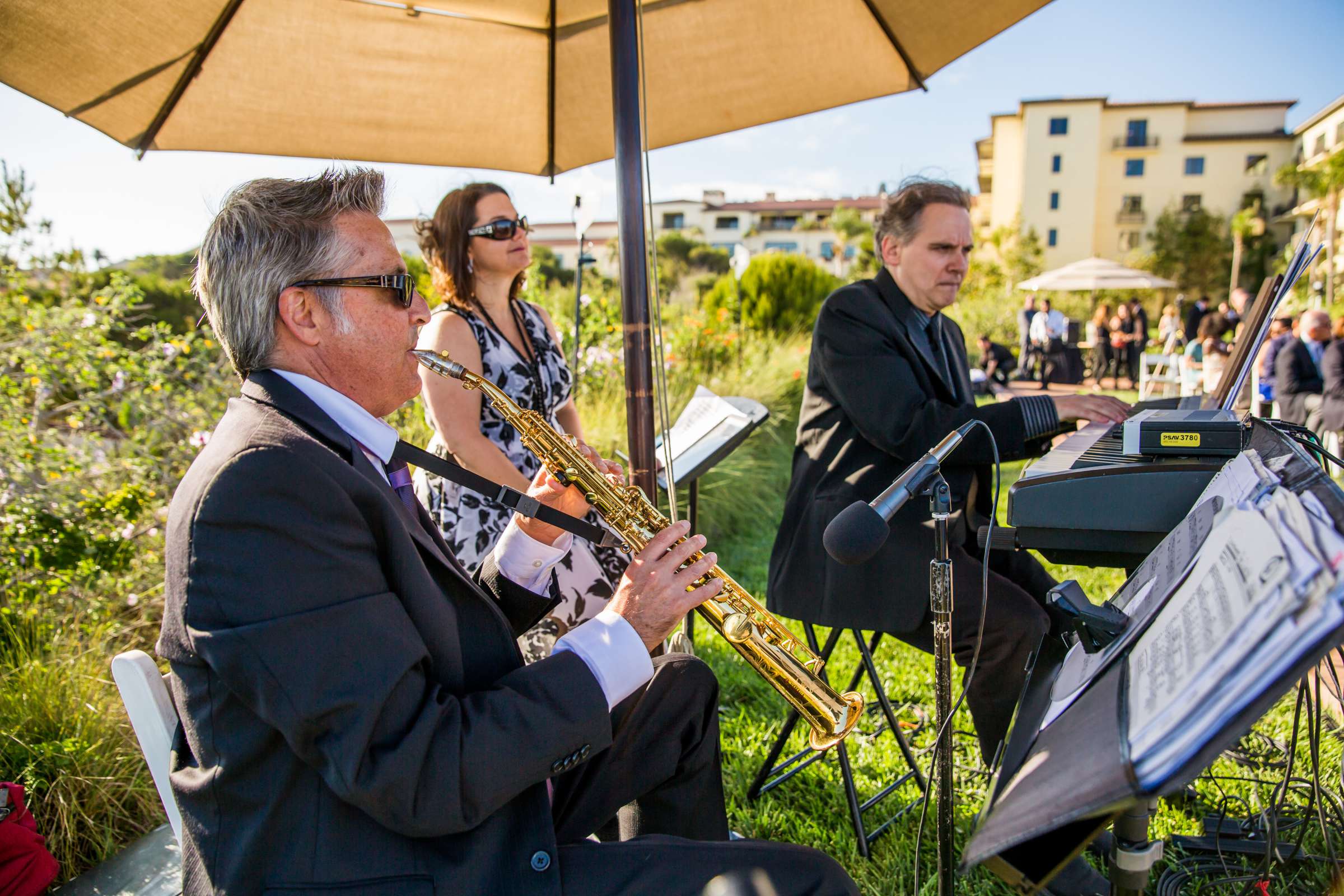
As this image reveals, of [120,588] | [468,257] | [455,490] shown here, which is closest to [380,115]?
[468,257]

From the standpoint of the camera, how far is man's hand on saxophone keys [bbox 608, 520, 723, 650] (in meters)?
1.65

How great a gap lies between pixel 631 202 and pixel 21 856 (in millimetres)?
2378

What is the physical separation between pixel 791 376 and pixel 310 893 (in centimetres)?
819

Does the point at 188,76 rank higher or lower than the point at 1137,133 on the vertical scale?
lower

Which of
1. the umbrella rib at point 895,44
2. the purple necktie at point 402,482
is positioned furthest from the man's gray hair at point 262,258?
the umbrella rib at point 895,44

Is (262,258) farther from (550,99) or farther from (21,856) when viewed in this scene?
(550,99)

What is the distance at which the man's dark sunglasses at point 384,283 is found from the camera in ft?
5.36

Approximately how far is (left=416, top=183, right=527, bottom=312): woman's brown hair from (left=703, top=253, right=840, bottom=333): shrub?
12457 millimetres

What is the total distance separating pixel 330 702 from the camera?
1.23 m

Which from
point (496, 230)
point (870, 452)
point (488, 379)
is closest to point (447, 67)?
point (496, 230)

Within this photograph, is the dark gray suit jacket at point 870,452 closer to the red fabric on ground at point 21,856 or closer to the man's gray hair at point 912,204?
the man's gray hair at point 912,204

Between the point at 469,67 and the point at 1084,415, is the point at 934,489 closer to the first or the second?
the point at 1084,415

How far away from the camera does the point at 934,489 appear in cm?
180

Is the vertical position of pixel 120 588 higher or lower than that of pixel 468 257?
lower
